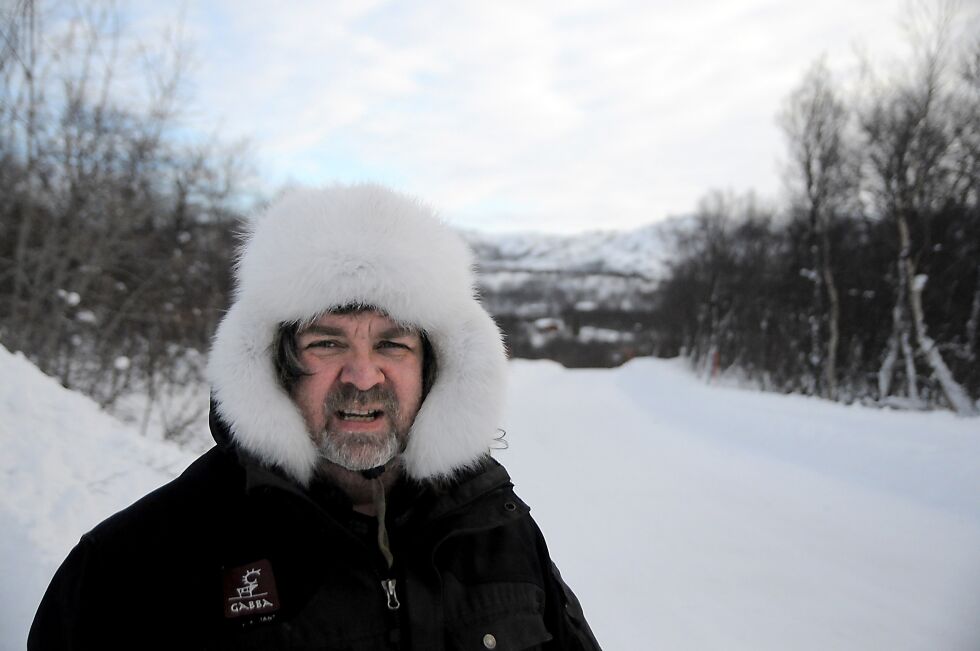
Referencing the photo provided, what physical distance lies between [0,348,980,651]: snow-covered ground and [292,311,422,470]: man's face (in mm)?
2382

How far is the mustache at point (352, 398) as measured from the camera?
5.50 ft

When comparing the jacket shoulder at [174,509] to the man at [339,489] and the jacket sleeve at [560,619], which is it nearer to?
the man at [339,489]

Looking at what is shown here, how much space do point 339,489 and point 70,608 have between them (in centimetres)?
61

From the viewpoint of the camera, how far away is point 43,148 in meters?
9.23

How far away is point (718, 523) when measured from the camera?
227 inches

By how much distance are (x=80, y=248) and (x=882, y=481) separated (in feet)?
40.9

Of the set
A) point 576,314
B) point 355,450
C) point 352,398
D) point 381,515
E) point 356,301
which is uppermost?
point 576,314

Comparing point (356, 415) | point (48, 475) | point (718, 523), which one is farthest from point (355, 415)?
point (718, 523)

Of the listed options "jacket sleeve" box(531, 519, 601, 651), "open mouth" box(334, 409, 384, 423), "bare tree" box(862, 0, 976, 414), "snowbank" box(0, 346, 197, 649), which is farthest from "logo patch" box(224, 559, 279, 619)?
"bare tree" box(862, 0, 976, 414)

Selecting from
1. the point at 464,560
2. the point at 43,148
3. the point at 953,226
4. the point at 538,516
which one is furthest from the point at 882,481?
the point at 43,148

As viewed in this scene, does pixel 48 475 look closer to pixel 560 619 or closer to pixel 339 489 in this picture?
pixel 339 489

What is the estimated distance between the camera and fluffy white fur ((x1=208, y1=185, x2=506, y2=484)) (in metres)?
1.62

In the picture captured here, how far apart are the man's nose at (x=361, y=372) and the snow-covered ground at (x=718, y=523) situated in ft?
8.17

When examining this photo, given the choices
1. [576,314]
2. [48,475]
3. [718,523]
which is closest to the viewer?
[48,475]
